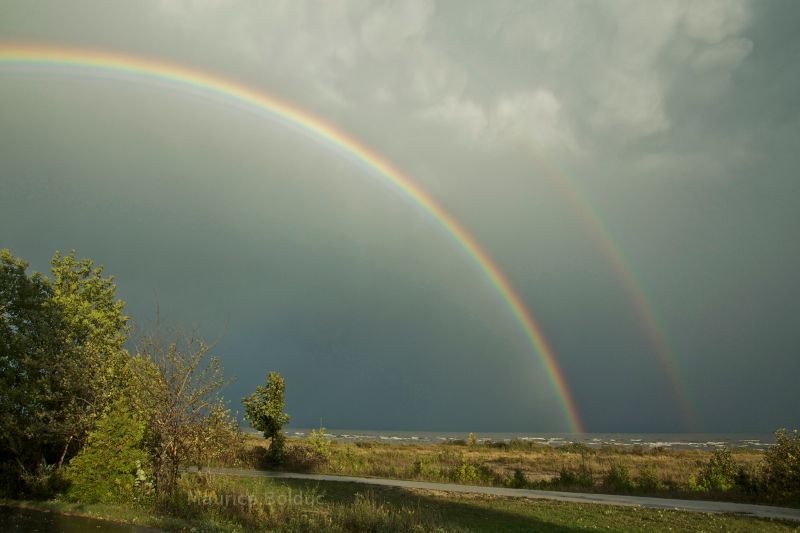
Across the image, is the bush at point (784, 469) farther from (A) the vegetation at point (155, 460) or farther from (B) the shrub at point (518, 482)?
(B) the shrub at point (518, 482)

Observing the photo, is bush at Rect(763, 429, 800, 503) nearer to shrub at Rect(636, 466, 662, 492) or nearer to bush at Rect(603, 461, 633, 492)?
shrub at Rect(636, 466, 662, 492)

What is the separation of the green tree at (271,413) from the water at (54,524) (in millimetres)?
23742

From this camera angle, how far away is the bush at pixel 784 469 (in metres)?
25.0

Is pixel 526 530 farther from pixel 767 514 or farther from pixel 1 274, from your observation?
pixel 1 274

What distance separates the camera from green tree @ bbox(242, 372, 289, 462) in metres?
41.7

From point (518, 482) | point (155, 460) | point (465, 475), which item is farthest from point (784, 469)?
point (155, 460)

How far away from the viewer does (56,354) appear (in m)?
25.7

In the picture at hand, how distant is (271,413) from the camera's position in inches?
1686

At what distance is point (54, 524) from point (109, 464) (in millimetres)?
3899

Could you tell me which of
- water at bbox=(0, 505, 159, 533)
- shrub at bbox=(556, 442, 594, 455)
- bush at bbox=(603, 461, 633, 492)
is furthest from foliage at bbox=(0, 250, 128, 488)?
shrub at bbox=(556, 442, 594, 455)

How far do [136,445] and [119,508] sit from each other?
97.5 inches

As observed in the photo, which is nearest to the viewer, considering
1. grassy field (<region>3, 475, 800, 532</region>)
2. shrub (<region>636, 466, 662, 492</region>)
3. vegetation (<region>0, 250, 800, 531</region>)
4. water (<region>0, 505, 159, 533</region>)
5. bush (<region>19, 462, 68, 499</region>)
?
grassy field (<region>3, 475, 800, 532</region>)

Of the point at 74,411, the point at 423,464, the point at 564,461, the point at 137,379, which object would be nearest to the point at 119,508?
the point at 137,379

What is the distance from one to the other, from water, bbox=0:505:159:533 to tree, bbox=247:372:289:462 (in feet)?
77.9
